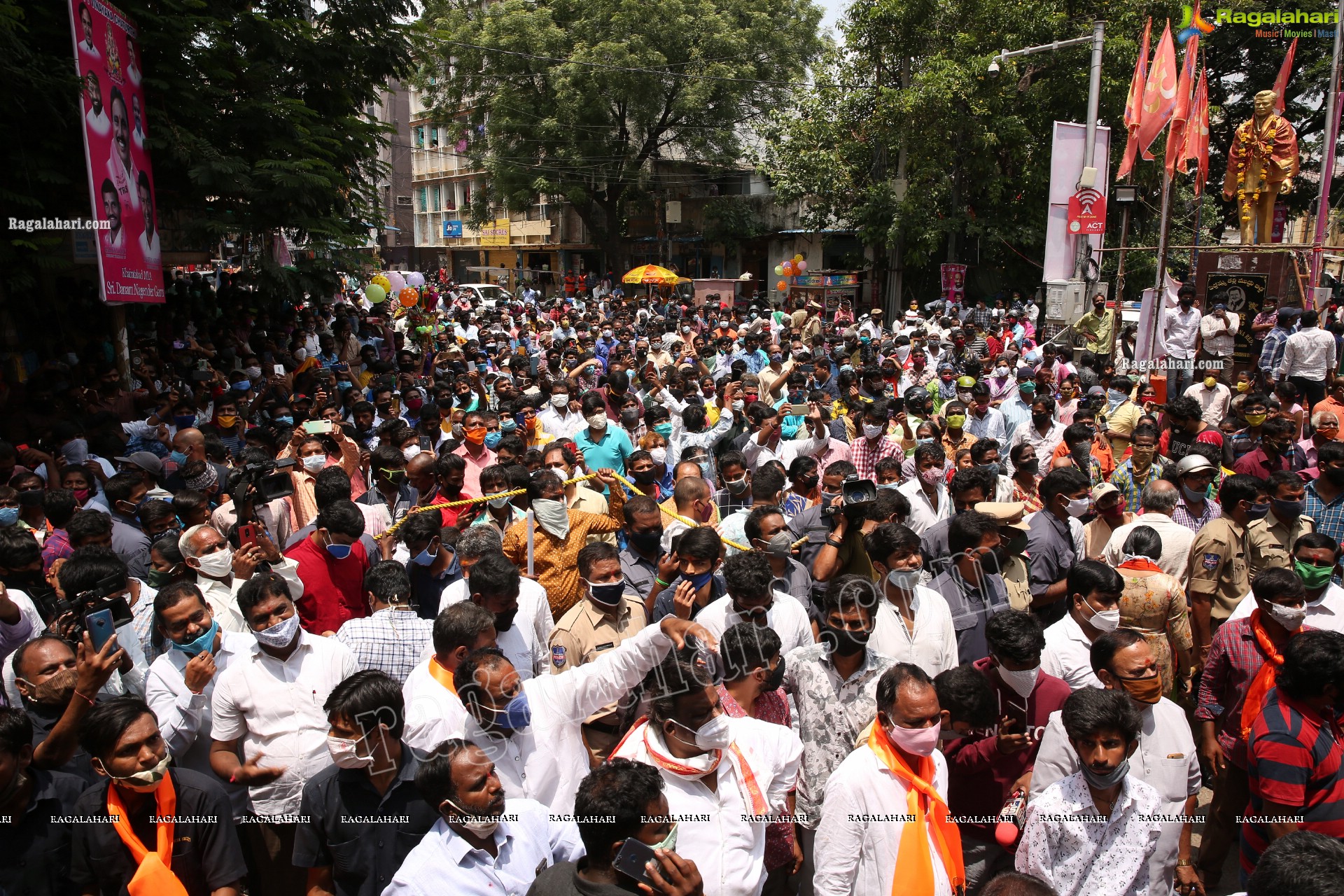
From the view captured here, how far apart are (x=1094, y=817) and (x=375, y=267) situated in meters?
12.1

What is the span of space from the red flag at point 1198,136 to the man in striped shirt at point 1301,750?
11970mm

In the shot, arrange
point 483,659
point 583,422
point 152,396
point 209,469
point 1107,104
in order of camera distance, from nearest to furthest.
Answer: point 483,659 → point 209,469 → point 583,422 → point 152,396 → point 1107,104

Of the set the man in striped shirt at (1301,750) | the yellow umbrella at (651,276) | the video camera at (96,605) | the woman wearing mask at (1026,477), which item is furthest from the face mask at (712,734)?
the yellow umbrella at (651,276)

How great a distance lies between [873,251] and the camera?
28.0 m

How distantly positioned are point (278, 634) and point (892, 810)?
2.21m

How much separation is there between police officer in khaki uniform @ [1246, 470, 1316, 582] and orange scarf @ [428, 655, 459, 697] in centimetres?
398

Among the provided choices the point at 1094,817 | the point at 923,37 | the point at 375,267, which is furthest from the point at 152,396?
the point at 923,37

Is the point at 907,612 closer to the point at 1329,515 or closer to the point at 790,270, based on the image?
the point at 1329,515

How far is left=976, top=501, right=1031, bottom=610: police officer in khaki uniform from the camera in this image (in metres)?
4.50

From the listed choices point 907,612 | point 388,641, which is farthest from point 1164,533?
point 388,641

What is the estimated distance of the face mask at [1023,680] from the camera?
3355 mm

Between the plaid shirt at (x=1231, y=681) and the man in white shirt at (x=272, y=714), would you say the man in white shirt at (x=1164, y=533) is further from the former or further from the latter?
the man in white shirt at (x=272, y=714)

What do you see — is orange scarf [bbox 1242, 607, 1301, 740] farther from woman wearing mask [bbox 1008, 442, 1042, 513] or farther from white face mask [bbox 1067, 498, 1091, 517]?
woman wearing mask [bbox 1008, 442, 1042, 513]

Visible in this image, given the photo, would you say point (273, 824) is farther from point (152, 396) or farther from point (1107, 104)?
point (1107, 104)
